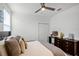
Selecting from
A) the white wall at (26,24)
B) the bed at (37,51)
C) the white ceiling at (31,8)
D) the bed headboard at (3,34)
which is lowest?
the bed at (37,51)

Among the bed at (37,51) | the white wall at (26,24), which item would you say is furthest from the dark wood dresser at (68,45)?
the white wall at (26,24)

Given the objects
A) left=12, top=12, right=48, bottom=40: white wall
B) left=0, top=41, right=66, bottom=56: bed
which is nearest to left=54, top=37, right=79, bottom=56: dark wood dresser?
left=0, top=41, right=66, bottom=56: bed

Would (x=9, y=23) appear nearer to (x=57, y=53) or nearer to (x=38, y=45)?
(x=38, y=45)

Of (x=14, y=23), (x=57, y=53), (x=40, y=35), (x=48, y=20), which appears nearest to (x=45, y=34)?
(x=40, y=35)

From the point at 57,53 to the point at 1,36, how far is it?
112 cm

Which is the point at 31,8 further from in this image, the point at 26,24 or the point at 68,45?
the point at 68,45

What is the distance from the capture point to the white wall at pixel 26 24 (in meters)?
2.27

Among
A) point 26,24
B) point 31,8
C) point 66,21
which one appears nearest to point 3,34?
point 26,24

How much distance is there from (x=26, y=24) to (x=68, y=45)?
995mm

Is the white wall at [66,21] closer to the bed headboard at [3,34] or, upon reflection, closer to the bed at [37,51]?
the bed at [37,51]

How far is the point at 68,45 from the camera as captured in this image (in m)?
2.63

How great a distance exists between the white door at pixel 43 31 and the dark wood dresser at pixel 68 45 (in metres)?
0.23

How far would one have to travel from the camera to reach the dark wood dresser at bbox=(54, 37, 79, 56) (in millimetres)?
2395

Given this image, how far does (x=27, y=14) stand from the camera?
7.45ft
